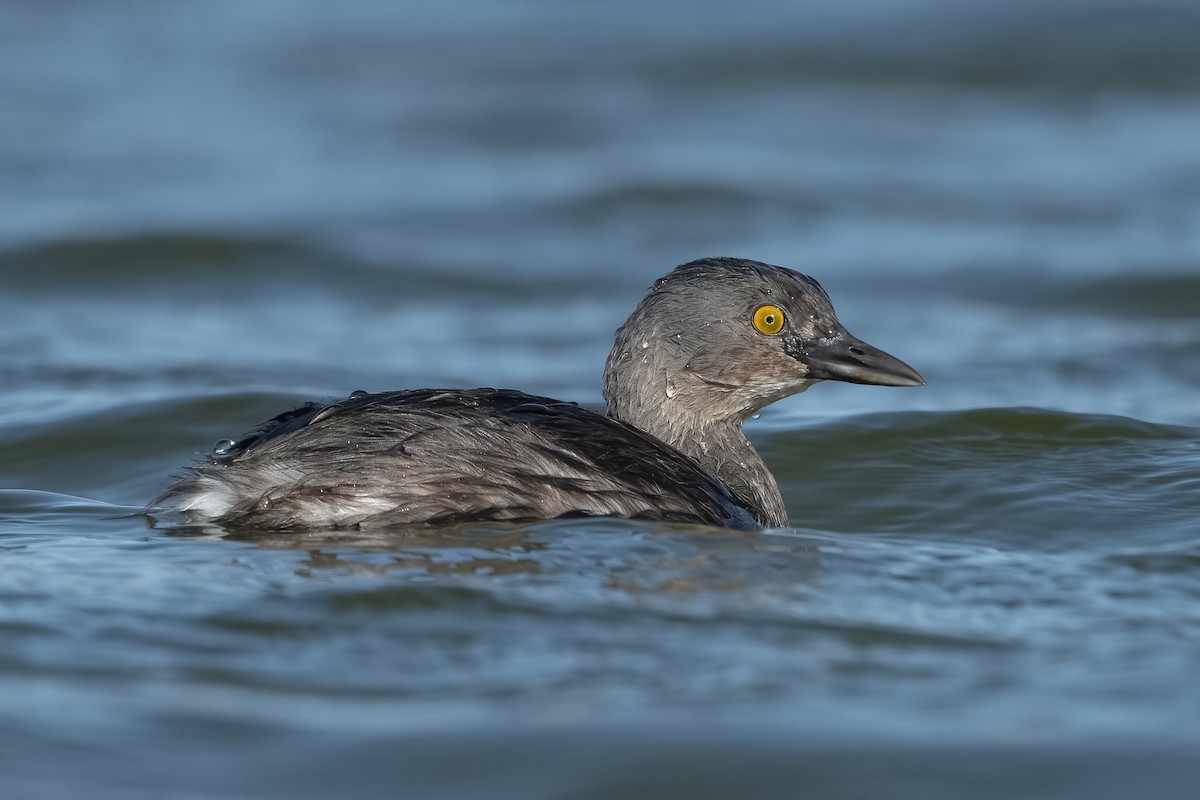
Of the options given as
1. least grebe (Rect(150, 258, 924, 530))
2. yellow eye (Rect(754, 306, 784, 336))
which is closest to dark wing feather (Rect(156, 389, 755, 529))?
least grebe (Rect(150, 258, 924, 530))

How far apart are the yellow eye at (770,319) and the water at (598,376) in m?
0.85

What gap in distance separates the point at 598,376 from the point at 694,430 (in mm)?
2900

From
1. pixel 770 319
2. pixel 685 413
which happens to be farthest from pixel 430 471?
pixel 770 319

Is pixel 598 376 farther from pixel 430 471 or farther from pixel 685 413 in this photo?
pixel 430 471

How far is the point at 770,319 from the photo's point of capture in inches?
277

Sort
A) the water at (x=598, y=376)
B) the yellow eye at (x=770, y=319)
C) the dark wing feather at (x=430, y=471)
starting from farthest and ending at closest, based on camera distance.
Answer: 1. the yellow eye at (x=770, y=319)
2. the dark wing feather at (x=430, y=471)
3. the water at (x=598, y=376)

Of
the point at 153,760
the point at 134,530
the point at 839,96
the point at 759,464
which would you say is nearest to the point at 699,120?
the point at 839,96

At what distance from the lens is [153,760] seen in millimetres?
4246

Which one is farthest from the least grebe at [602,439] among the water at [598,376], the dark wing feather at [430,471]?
the water at [598,376]

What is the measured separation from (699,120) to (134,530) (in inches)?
411

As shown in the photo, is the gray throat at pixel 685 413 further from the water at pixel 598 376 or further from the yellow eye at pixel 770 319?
the water at pixel 598 376

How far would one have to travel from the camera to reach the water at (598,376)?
175 inches

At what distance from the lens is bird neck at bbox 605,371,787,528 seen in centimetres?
708

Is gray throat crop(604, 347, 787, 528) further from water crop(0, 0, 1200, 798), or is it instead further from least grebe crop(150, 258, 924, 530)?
water crop(0, 0, 1200, 798)
